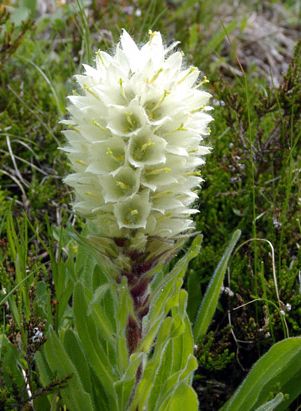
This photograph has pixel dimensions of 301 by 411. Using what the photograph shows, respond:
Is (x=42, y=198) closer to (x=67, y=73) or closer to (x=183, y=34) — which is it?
(x=67, y=73)

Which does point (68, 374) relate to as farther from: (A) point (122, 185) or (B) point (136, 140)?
(B) point (136, 140)

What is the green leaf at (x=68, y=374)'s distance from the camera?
2283mm

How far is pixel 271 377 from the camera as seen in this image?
8.12 feet

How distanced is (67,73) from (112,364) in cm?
248

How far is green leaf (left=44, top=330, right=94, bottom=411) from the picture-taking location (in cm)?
228

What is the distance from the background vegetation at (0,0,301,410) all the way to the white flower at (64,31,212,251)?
0.35m

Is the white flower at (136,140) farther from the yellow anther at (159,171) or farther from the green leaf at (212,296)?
the green leaf at (212,296)

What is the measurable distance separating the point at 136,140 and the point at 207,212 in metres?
1.55

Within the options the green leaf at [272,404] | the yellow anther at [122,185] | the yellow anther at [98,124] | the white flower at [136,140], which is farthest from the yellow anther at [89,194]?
the green leaf at [272,404]

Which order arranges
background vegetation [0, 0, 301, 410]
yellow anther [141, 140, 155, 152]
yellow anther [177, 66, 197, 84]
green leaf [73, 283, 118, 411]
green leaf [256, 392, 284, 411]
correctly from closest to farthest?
1. yellow anther [141, 140, 155, 152]
2. yellow anther [177, 66, 197, 84]
3. green leaf [256, 392, 284, 411]
4. green leaf [73, 283, 118, 411]
5. background vegetation [0, 0, 301, 410]

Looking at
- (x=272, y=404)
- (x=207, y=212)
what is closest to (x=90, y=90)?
(x=272, y=404)

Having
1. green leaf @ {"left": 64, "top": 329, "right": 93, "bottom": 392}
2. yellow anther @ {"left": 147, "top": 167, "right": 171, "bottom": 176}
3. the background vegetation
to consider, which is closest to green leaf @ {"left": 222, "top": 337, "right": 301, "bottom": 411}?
the background vegetation

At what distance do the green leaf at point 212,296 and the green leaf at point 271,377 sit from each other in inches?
9.7

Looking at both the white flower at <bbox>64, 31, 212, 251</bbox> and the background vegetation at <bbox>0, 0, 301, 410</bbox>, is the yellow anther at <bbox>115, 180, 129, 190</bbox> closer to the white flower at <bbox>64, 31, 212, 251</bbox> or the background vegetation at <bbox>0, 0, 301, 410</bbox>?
the white flower at <bbox>64, 31, 212, 251</bbox>
